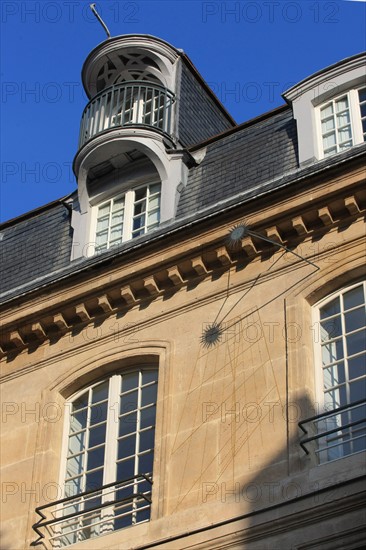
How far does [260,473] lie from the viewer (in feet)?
44.3

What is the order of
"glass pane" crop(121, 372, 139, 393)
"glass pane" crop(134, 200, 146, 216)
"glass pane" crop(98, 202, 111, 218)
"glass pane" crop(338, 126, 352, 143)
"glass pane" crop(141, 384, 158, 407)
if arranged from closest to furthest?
"glass pane" crop(141, 384, 158, 407)
"glass pane" crop(121, 372, 139, 393)
"glass pane" crop(338, 126, 352, 143)
"glass pane" crop(134, 200, 146, 216)
"glass pane" crop(98, 202, 111, 218)

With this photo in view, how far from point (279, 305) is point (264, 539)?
10.5 feet

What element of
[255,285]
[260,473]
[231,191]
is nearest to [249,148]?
[231,191]

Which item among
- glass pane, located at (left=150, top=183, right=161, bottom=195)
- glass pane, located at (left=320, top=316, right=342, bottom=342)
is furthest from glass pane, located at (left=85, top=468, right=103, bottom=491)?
glass pane, located at (left=150, top=183, right=161, bottom=195)

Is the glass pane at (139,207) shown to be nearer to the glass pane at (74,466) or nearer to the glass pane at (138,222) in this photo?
the glass pane at (138,222)

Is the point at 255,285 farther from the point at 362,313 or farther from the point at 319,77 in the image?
the point at 319,77

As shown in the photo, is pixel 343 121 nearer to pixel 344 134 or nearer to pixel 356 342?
pixel 344 134

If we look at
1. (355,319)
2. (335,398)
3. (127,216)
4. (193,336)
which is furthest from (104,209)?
(335,398)

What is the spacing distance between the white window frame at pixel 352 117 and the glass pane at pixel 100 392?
4045mm

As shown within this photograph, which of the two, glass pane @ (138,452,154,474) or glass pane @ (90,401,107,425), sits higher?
glass pane @ (90,401,107,425)

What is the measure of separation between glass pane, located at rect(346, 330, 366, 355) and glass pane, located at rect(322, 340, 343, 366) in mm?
104

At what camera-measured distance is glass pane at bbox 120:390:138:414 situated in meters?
15.5

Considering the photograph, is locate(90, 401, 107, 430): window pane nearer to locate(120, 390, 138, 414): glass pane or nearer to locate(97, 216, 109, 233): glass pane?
locate(120, 390, 138, 414): glass pane

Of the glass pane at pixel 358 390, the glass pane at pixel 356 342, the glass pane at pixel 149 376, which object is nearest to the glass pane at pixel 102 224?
the glass pane at pixel 149 376
